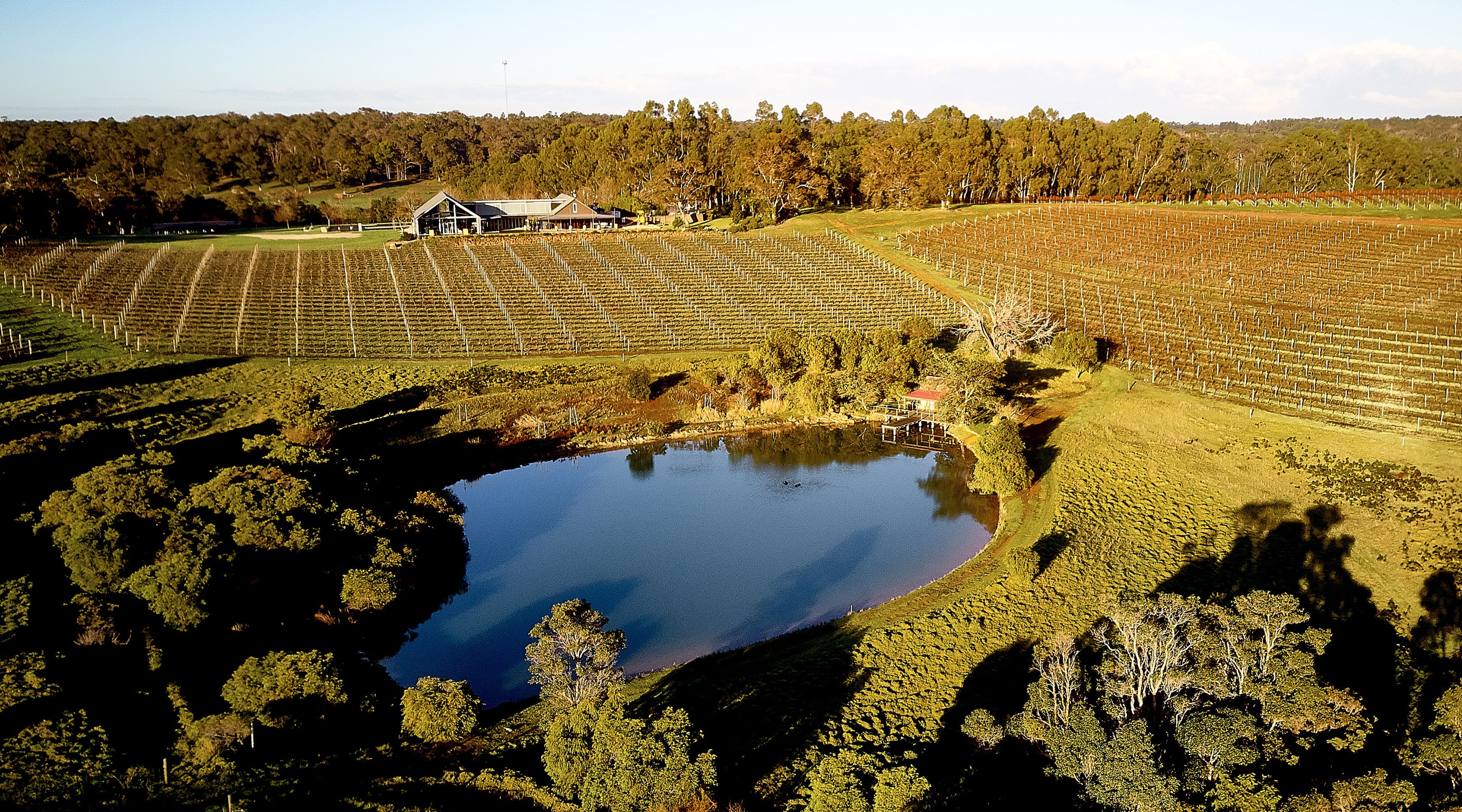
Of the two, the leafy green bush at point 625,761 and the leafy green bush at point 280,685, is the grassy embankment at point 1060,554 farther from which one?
the leafy green bush at point 280,685

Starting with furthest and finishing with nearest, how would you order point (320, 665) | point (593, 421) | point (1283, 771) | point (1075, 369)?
point (1075, 369) → point (593, 421) → point (320, 665) → point (1283, 771)

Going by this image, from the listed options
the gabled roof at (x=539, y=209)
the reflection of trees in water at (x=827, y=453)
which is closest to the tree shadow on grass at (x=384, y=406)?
the reflection of trees in water at (x=827, y=453)

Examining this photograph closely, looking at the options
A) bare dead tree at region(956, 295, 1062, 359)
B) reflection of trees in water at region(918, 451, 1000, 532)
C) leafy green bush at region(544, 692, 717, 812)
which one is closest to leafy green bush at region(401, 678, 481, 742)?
leafy green bush at region(544, 692, 717, 812)

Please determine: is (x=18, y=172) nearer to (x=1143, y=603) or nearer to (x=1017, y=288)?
(x=1017, y=288)

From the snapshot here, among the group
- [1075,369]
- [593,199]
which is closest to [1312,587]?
[1075,369]

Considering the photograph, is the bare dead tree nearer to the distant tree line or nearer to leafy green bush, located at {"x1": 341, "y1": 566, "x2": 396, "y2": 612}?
leafy green bush, located at {"x1": 341, "y1": 566, "x2": 396, "y2": 612}
